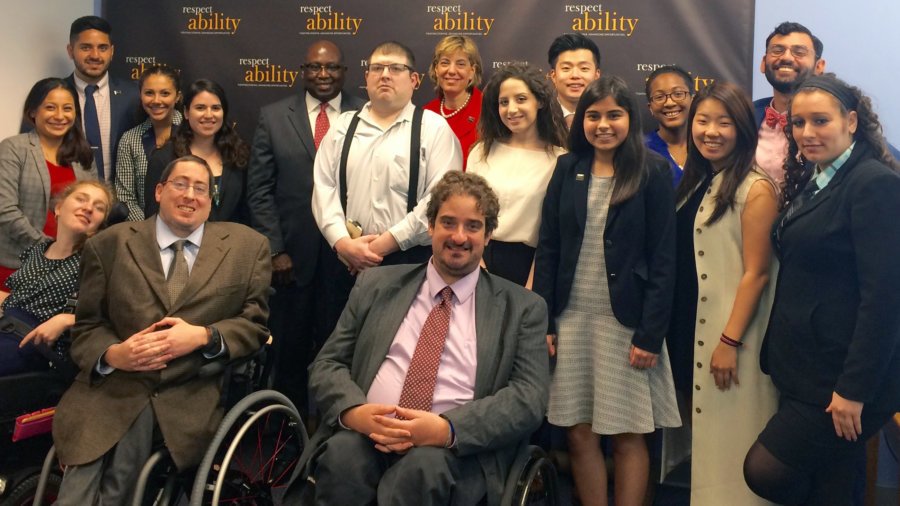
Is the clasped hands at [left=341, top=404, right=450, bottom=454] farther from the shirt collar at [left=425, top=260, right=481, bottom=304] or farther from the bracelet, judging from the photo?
the bracelet

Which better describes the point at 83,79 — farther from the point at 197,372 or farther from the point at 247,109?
the point at 197,372

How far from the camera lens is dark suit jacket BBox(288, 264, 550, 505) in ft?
7.34

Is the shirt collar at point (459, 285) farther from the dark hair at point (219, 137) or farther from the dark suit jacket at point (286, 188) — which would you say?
the dark hair at point (219, 137)

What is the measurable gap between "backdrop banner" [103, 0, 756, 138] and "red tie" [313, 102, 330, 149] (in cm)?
59

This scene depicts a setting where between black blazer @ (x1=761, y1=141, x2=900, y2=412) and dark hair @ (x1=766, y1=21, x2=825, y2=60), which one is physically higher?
dark hair @ (x1=766, y1=21, x2=825, y2=60)

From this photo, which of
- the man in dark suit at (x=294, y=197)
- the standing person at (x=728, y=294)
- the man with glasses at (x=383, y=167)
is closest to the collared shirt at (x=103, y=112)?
the man in dark suit at (x=294, y=197)

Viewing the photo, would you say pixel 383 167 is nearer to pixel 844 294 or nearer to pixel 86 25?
pixel 844 294

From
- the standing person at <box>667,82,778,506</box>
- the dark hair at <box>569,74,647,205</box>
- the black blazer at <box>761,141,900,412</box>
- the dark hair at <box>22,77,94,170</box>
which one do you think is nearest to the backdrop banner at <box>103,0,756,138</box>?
the dark hair at <box>22,77,94,170</box>

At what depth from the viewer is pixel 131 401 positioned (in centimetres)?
256

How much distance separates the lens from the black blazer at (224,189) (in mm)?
3684

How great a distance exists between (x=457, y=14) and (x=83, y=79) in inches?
75.2

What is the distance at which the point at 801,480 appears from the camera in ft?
7.56

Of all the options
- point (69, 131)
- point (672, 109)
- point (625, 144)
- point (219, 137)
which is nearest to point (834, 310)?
point (625, 144)

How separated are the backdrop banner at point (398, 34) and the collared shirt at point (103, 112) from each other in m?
0.47
